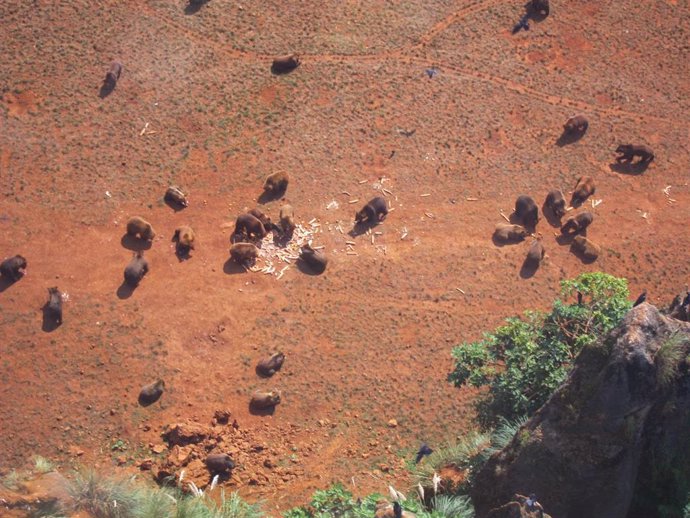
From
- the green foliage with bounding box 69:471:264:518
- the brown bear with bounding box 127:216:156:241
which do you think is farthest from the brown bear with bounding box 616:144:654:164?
the green foliage with bounding box 69:471:264:518

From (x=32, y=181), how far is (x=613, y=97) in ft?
77.1

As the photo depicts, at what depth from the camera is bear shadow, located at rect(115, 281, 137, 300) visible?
29.3 metres

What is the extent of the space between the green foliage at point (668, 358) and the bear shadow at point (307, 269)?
15116 mm

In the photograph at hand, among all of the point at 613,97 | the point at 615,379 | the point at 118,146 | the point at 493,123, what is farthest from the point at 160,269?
the point at 613,97

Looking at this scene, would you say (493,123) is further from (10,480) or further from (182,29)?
(10,480)

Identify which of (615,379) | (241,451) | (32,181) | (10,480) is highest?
(615,379)

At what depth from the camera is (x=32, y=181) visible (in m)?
32.1

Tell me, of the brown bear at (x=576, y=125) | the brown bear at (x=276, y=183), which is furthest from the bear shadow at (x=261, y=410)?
the brown bear at (x=576, y=125)

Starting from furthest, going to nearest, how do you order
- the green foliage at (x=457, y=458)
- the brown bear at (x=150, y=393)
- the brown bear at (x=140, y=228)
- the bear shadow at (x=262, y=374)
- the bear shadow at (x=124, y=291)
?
1. the brown bear at (x=140, y=228)
2. the bear shadow at (x=124, y=291)
3. the bear shadow at (x=262, y=374)
4. the brown bear at (x=150, y=393)
5. the green foliage at (x=457, y=458)

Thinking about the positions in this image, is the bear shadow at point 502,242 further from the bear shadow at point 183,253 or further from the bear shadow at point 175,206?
the bear shadow at point 175,206

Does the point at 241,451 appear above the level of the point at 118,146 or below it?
below

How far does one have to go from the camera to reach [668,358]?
56.6 feet

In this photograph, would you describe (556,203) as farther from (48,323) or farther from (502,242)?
(48,323)

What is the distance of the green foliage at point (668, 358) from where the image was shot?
56.6 feet
